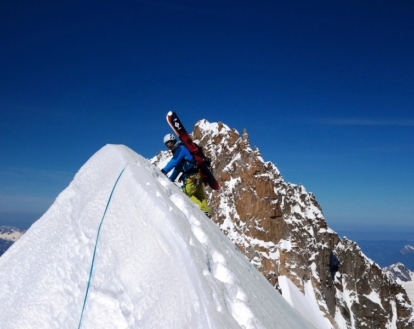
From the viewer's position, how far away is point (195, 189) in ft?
31.9

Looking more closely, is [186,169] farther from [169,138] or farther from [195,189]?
[169,138]

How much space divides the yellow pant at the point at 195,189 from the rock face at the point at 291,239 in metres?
59.7

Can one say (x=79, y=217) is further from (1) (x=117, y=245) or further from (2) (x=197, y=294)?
(2) (x=197, y=294)

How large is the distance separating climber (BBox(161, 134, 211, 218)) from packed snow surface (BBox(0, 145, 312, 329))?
479cm

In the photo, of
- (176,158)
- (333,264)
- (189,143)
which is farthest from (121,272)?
(333,264)

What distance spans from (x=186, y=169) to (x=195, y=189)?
0.63 m

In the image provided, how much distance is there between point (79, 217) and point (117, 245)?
0.77 metres

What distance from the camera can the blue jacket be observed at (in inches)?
356

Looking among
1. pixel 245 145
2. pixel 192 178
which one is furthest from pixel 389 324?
pixel 192 178

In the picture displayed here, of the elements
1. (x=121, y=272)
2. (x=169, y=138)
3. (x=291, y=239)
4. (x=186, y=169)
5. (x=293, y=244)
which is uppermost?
(x=291, y=239)

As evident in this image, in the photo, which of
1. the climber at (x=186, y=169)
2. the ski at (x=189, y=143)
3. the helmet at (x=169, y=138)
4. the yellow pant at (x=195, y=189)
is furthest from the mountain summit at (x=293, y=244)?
the helmet at (x=169, y=138)

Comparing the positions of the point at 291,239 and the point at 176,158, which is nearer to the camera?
the point at 176,158

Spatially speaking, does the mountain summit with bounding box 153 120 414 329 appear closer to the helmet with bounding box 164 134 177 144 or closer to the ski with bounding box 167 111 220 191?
the ski with bounding box 167 111 220 191

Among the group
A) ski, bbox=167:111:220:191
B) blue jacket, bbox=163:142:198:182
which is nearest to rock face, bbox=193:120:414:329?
ski, bbox=167:111:220:191
